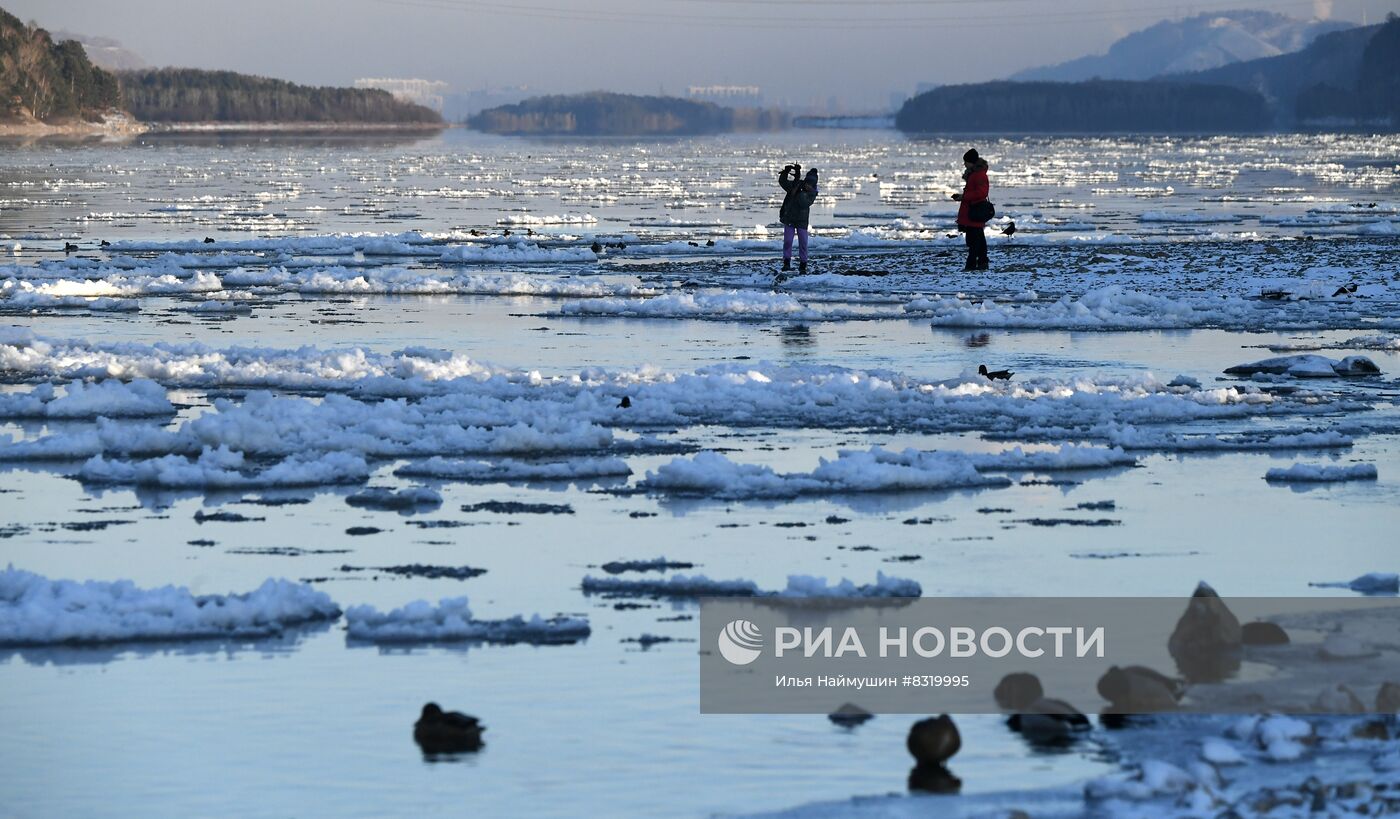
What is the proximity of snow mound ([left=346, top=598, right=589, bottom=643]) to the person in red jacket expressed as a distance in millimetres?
18043

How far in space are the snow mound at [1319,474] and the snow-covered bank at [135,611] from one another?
240 inches

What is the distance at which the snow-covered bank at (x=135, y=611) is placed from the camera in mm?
8672

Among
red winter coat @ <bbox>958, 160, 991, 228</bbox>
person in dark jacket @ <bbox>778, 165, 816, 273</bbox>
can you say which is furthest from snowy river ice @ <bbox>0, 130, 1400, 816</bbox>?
red winter coat @ <bbox>958, 160, 991, 228</bbox>

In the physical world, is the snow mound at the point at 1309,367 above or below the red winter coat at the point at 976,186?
below

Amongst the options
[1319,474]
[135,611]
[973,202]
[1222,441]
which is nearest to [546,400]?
[1222,441]

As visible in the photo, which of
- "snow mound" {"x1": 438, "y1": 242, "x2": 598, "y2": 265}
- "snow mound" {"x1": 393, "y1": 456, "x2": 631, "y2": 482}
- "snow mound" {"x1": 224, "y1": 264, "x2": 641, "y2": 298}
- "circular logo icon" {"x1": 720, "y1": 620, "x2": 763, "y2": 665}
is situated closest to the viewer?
"circular logo icon" {"x1": 720, "y1": 620, "x2": 763, "y2": 665}

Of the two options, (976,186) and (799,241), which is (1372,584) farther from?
(799,241)

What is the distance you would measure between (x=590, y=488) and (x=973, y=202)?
55.2 ft

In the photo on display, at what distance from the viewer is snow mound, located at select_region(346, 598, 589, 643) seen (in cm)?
861

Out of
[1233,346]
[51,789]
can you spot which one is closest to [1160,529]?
[51,789]

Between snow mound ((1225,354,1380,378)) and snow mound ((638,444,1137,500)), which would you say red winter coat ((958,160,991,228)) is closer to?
snow mound ((1225,354,1380,378))

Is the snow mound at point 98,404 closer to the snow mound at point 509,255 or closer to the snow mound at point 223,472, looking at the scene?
the snow mound at point 223,472

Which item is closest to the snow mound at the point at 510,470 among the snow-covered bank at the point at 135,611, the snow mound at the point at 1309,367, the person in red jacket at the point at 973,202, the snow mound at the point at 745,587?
the snow mound at the point at 745,587

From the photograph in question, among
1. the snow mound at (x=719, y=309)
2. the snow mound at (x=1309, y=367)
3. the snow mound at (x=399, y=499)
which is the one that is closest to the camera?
the snow mound at (x=399, y=499)
